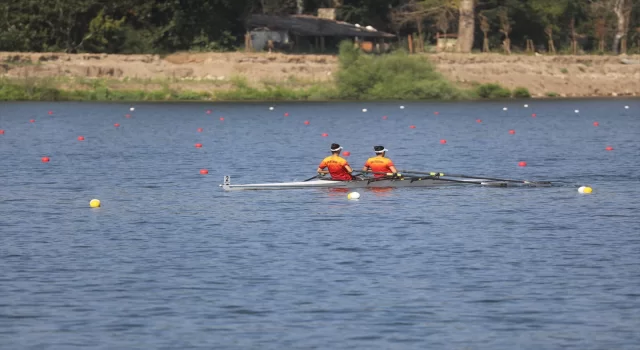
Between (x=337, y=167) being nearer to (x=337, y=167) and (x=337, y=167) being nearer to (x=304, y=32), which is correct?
(x=337, y=167)

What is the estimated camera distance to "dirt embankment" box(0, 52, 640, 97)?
266 ft

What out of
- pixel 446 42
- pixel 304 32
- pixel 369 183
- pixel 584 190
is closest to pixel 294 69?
pixel 304 32

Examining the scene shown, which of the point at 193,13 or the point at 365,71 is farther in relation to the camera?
the point at 193,13

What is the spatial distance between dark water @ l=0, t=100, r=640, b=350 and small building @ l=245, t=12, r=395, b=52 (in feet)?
164

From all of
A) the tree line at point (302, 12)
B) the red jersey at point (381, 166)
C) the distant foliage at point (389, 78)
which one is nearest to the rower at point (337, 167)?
the red jersey at point (381, 166)

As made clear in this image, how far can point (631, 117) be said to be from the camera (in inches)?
2648

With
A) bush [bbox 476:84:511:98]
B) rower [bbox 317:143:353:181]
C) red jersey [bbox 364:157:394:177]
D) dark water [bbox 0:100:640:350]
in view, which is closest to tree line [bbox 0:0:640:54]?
bush [bbox 476:84:511:98]

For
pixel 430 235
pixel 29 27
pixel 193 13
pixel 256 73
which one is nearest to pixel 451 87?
pixel 256 73

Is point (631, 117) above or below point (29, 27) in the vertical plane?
below

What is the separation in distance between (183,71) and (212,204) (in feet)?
173

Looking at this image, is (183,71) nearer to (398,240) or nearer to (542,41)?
(542,41)

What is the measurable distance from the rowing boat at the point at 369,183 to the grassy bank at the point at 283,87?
4400 cm

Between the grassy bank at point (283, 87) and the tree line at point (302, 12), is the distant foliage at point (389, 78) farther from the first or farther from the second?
the tree line at point (302, 12)

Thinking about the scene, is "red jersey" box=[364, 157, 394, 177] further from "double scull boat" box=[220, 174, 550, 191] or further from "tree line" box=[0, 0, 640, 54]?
"tree line" box=[0, 0, 640, 54]
